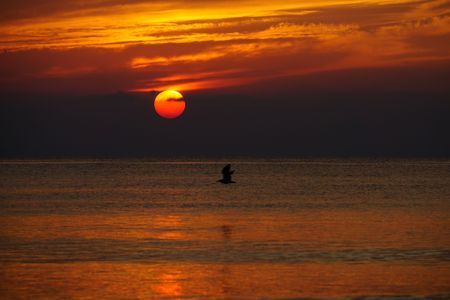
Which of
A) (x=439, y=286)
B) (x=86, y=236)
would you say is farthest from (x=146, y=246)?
(x=439, y=286)

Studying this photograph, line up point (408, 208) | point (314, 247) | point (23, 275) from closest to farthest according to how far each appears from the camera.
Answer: point (23, 275), point (314, 247), point (408, 208)

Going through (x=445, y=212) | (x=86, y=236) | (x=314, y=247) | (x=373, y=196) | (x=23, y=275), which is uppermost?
(x=373, y=196)

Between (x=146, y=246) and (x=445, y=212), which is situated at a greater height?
(x=445, y=212)

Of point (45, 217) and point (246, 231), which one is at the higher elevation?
point (45, 217)

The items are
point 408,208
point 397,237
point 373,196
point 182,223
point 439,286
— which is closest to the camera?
point 439,286

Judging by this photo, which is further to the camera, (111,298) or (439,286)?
(439,286)

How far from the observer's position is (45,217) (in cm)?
4575

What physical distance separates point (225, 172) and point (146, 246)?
121 feet

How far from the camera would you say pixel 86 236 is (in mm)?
35688

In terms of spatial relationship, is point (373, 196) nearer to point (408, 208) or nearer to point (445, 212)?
point (408, 208)

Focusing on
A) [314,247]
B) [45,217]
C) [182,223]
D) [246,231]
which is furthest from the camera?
[45,217]

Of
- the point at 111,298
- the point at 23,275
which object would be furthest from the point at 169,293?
the point at 23,275

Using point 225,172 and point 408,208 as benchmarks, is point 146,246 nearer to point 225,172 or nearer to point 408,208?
point 408,208

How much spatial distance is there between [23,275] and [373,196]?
4360 cm
